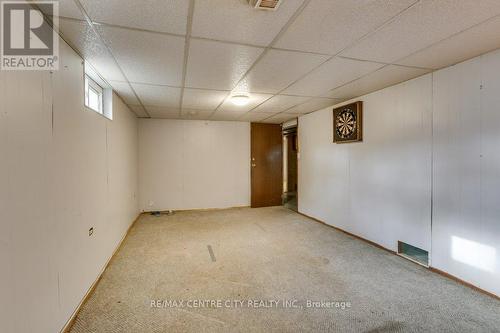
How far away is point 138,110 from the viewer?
469 centimetres

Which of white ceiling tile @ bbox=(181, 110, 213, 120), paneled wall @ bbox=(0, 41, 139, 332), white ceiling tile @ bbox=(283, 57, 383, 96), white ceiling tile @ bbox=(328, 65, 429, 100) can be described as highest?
white ceiling tile @ bbox=(181, 110, 213, 120)

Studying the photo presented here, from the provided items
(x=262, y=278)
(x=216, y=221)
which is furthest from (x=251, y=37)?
(x=216, y=221)

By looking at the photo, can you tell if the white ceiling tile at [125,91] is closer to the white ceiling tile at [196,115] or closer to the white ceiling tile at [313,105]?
the white ceiling tile at [196,115]

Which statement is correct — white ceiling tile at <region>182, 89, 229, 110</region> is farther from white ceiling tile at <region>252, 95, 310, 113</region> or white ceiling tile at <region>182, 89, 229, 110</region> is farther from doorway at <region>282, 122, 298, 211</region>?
doorway at <region>282, 122, 298, 211</region>

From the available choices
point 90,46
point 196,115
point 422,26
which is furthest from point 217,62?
point 196,115

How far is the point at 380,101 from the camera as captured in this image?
11.2 ft

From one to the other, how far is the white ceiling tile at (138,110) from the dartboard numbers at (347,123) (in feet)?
12.1

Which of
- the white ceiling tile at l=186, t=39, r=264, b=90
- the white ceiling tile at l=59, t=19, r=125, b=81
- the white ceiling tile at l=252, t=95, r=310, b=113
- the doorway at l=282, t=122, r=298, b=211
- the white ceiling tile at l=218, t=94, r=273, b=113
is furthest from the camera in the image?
the doorway at l=282, t=122, r=298, b=211

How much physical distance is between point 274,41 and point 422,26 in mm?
1118

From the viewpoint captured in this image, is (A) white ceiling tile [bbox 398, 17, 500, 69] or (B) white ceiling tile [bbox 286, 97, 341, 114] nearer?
(A) white ceiling tile [bbox 398, 17, 500, 69]

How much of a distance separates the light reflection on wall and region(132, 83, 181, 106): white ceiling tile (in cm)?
388

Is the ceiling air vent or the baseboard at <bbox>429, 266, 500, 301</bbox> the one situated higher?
the ceiling air vent

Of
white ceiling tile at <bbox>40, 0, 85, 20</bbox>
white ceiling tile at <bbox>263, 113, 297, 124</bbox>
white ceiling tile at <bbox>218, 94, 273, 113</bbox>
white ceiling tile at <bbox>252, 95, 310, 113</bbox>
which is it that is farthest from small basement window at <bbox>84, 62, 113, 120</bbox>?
white ceiling tile at <bbox>263, 113, 297, 124</bbox>

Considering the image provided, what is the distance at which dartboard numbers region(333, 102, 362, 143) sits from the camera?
376 cm
